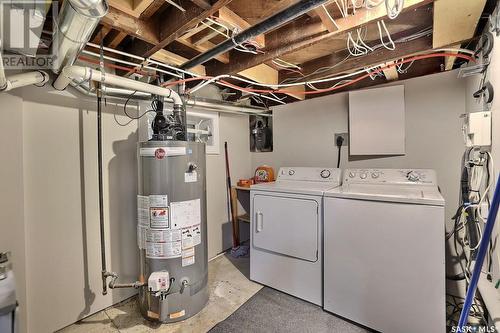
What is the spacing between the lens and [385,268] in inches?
62.5

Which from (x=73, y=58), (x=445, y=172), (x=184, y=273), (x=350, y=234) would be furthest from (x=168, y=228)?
(x=445, y=172)

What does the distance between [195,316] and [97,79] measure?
1.90 meters

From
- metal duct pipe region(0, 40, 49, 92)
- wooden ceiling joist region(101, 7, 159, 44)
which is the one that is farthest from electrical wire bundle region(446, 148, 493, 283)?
metal duct pipe region(0, 40, 49, 92)

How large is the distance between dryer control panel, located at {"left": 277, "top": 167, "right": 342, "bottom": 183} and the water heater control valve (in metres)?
1.52

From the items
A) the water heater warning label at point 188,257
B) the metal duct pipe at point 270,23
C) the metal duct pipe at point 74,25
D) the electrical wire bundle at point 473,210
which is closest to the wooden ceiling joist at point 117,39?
the metal duct pipe at point 74,25

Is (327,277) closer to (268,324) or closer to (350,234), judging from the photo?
(350,234)

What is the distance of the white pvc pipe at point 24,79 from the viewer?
1.29 metres

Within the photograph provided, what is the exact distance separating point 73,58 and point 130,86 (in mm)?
346

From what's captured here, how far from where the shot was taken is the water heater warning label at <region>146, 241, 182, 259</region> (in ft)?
5.60

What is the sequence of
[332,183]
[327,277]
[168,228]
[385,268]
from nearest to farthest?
[385,268]
[168,228]
[327,277]
[332,183]

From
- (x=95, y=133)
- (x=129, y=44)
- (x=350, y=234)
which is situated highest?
(x=129, y=44)

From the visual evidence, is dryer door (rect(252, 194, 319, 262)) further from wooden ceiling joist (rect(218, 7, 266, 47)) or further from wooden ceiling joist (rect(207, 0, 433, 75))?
wooden ceiling joist (rect(218, 7, 266, 47))

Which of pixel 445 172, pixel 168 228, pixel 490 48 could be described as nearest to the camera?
pixel 490 48

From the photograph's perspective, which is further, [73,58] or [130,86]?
[130,86]
